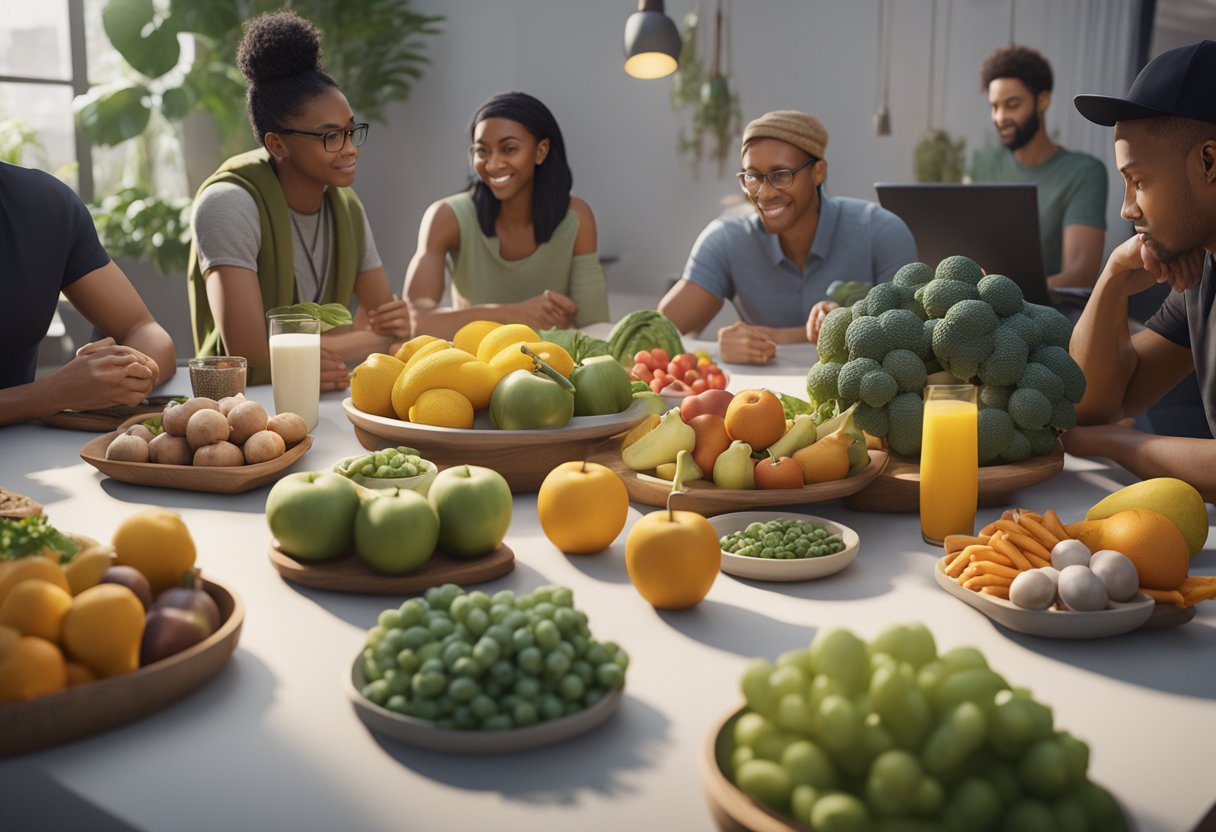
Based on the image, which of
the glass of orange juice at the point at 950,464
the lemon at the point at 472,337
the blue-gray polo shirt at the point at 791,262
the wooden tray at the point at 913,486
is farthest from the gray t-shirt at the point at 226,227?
the glass of orange juice at the point at 950,464

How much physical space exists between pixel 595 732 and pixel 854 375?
911mm

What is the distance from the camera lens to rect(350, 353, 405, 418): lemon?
1.78m

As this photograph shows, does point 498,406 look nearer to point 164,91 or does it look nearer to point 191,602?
point 191,602

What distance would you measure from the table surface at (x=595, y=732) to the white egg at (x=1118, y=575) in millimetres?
51

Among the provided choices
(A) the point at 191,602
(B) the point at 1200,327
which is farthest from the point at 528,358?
(B) the point at 1200,327

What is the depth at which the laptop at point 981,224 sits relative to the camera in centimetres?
320

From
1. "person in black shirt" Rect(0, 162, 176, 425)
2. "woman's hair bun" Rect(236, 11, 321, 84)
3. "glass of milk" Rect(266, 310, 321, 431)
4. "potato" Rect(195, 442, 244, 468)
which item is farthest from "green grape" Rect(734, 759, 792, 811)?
"woman's hair bun" Rect(236, 11, 321, 84)

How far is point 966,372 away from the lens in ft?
5.53

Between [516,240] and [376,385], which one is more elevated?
[516,240]

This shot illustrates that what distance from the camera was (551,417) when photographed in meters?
1.67

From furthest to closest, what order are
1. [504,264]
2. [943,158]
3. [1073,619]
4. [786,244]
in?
1. [943,158]
2. [504,264]
3. [786,244]
4. [1073,619]

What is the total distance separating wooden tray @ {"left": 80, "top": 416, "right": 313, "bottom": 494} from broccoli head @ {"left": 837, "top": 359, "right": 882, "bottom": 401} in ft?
2.83

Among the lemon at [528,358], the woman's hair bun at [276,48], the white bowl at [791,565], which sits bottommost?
the white bowl at [791,565]

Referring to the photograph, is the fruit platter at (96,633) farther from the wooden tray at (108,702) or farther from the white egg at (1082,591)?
the white egg at (1082,591)
